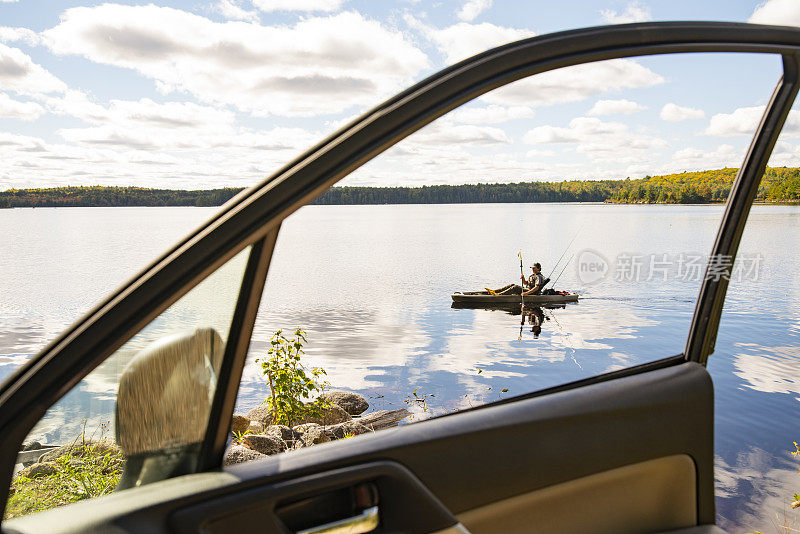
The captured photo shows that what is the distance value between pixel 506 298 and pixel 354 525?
64.8 feet

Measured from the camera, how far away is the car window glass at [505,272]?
1569 millimetres

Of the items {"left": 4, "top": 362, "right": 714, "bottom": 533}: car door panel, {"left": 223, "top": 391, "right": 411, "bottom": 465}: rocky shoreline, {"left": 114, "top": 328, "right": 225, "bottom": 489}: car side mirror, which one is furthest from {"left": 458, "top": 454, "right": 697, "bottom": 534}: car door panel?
{"left": 223, "top": 391, "right": 411, "bottom": 465}: rocky shoreline

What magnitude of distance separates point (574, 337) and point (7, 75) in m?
58.1

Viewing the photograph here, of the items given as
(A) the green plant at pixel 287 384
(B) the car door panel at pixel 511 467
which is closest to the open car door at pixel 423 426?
(B) the car door panel at pixel 511 467

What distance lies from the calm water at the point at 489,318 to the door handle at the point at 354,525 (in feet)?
0.97

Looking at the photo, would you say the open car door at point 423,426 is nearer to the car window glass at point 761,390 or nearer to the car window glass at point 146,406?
the car window glass at point 146,406

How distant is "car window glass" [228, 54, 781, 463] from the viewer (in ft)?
5.15

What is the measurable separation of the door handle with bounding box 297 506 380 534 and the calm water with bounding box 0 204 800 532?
30 centimetres

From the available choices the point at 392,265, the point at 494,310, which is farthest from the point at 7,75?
the point at 494,310

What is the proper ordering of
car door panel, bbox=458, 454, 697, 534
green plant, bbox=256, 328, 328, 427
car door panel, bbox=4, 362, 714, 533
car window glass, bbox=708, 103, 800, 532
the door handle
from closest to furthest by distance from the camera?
car door panel, bbox=4, 362, 714, 533, the door handle, car door panel, bbox=458, 454, 697, 534, car window glass, bbox=708, 103, 800, 532, green plant, bbox=256, 328, 328, 427

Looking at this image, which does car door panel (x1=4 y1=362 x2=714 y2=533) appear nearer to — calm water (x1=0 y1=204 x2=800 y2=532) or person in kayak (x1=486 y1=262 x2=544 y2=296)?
calm water (x1=0 y1=204 x2=800 y2=532)

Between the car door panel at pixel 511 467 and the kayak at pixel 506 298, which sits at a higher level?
the car door panel at pixel 511 467

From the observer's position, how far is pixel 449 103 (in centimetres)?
93

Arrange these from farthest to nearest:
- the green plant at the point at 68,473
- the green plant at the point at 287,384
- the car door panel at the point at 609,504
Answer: the green plant at the point at 287,384 < the car door panel at the point at 609,504 < the green plant at the point at 68,473
